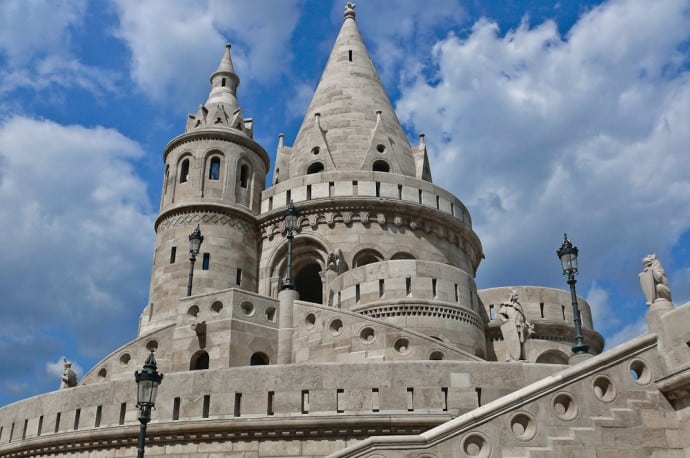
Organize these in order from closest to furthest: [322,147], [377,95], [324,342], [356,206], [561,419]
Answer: [561,419], [324,342], [356,206], [322,147], [377,95]

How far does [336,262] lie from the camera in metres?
22.2

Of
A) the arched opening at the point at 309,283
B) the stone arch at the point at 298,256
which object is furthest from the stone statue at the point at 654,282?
the arched opening at the point at 309,283

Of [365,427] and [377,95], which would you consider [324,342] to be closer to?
[365,427]

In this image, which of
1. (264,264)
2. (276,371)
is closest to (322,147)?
(264,264)

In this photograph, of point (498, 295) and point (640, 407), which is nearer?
point (640, 407)

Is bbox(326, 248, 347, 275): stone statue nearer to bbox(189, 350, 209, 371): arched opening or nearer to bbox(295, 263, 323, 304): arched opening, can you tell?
bbox(295, 263, 323, 304): arched opening

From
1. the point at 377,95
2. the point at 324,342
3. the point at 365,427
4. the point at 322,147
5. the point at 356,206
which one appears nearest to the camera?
the point at 365,427

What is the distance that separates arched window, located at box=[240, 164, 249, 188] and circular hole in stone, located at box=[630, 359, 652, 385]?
1645cm

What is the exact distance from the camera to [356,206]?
23453 mm

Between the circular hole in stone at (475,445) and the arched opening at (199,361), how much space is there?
9604mm

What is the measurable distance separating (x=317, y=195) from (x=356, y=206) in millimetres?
1344

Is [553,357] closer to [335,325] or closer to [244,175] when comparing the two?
[335,325]

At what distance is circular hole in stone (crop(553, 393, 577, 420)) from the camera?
9578 mm

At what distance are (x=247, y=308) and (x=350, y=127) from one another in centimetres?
1095
